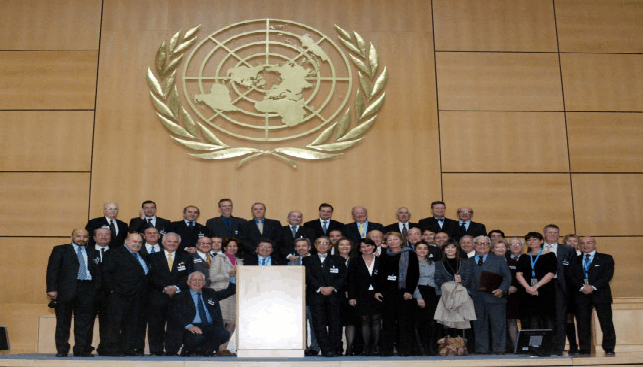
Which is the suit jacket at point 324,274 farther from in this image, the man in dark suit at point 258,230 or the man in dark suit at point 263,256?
the man in dark suit at point 258,230

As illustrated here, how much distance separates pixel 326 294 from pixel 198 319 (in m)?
1.14

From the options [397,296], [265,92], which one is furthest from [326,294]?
[265,92]

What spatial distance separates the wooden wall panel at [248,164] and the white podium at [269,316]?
2766mm

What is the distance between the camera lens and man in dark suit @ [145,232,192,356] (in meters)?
5.53

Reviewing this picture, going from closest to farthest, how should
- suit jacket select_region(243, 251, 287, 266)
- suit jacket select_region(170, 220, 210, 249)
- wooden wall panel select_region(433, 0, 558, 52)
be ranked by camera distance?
suit jacket select_region(243, 251, 287, 266)
suit jacket select_region(170, 220, 210, 249)
wooden wall panel select_region(433, 0, 558, 52)

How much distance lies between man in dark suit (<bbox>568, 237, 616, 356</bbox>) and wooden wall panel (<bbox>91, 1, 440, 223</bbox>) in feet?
7.54

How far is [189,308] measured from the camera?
541cm

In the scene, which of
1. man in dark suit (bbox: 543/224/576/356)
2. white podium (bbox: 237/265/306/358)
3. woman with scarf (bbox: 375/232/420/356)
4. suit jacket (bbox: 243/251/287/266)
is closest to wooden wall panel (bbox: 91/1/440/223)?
suit jacket (bbox: 243/251/287/266)

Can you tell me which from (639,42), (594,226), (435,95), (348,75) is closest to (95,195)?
(348,75)

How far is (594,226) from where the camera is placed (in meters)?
7.67

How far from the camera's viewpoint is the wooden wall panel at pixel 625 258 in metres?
7.56

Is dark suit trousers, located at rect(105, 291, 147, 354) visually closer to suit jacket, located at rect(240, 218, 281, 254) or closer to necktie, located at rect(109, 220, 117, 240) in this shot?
necktie, located at rect(109, 220, 117, 240)

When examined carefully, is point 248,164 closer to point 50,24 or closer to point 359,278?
point 359,278

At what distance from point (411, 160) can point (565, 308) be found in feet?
8.98
